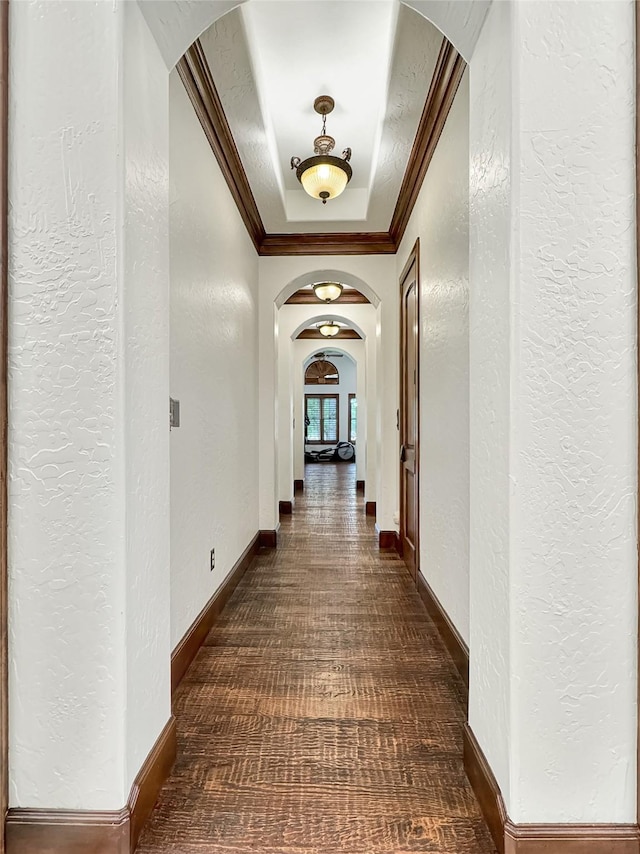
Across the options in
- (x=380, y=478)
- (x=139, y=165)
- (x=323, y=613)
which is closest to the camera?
(x=139, y=165)

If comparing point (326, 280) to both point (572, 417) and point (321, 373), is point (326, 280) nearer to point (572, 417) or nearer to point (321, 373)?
point (572, 417)

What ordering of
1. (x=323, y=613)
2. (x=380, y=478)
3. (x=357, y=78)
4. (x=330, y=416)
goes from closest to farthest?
(x=357, y=78) → (x=323, y=613) → (x=380, y=478) → (x=330, y=416)

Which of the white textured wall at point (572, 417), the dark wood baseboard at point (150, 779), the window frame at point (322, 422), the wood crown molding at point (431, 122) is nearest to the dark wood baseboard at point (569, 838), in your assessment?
the white textured wall at point (572, 417)

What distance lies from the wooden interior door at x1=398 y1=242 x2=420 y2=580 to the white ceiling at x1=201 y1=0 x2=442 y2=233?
2.42ft

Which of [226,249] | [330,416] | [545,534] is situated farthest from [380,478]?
[330,416]

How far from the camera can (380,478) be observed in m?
4.50

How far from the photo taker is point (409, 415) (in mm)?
3861

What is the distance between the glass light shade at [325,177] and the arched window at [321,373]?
1252 centimetres

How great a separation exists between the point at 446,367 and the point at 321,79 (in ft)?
5.63

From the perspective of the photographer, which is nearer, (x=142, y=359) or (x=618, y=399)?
(x=618, y=399)

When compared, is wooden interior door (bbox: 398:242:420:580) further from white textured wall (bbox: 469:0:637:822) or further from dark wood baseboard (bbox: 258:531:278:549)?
white textured wall (bbox: 469:0:637:822)

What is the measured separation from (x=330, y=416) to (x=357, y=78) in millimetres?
13408

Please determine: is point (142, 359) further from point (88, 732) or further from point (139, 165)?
point (88, 732)

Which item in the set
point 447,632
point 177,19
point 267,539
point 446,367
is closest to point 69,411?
point 177,19
